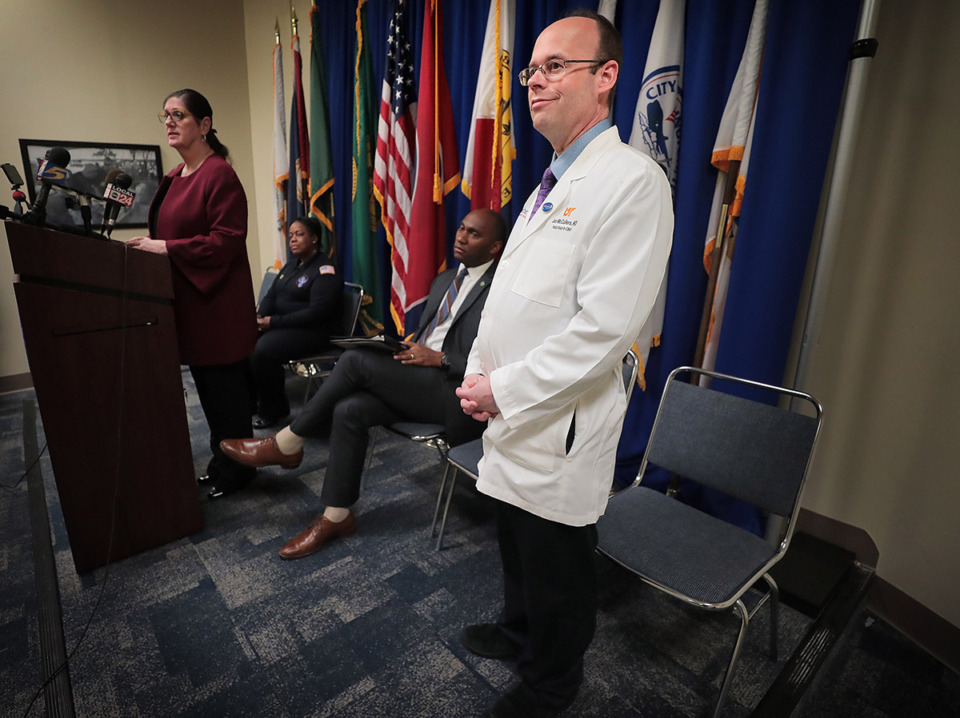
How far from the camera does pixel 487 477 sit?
1.12m

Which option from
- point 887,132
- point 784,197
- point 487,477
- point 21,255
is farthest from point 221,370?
point 887,132

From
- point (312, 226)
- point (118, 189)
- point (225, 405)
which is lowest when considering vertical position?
point (225, 405)

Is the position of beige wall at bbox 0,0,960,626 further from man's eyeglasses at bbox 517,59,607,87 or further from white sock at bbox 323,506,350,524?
white sock at bbox 323,506,350,524

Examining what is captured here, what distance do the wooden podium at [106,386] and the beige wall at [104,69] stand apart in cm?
261

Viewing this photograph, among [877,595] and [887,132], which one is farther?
[877,595]

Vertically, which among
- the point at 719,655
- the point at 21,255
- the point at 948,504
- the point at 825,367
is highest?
the point at 21,255

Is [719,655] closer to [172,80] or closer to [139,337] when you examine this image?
[139,337]

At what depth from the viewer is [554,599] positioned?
3.56 ft

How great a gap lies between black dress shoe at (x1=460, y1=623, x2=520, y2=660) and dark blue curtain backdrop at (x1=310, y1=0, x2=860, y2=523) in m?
0.93

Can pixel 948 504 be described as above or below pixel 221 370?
below

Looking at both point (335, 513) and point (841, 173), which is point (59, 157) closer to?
point (335, 513)

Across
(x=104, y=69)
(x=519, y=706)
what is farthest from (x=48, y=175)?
(x=104, y=69)

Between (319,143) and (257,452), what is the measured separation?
225cm

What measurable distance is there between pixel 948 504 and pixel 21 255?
2732 millimetres
